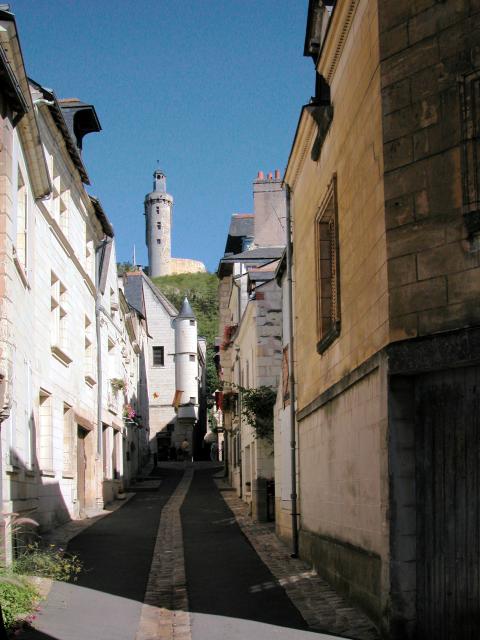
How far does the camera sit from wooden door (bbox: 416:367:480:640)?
711 cm

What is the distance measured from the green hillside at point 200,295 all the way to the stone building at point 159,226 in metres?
2.05

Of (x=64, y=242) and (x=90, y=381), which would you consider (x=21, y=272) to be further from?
(x=90, y=381)

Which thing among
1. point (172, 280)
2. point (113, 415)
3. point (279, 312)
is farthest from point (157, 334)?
point (172, 280)

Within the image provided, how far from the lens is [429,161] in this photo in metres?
7.64

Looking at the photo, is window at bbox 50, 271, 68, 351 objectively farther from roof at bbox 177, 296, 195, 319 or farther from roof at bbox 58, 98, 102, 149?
roof at bbox 177, 296, 195, 319

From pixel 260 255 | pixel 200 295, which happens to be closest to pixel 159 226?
pixel 200 295

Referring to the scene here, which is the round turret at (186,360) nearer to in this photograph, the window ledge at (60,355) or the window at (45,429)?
the window ledge at (60,355)

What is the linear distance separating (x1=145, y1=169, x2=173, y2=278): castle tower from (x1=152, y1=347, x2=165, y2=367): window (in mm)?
64432

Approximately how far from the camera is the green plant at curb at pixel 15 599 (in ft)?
24.8

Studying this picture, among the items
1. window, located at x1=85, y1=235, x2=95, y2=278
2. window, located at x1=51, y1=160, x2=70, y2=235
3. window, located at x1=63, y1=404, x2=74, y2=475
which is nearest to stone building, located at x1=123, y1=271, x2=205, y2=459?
window, located at x1=85, y1=235, x2=95, y2=278

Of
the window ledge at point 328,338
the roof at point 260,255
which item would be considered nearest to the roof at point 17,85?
the window ledge at point 328,338

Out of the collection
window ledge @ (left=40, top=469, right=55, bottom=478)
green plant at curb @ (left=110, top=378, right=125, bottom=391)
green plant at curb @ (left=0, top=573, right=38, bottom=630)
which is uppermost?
green plant at curb @ (left=110, top=378, right=125, bottom=391)

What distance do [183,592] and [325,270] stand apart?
14.6 feet

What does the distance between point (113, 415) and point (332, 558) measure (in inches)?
733
